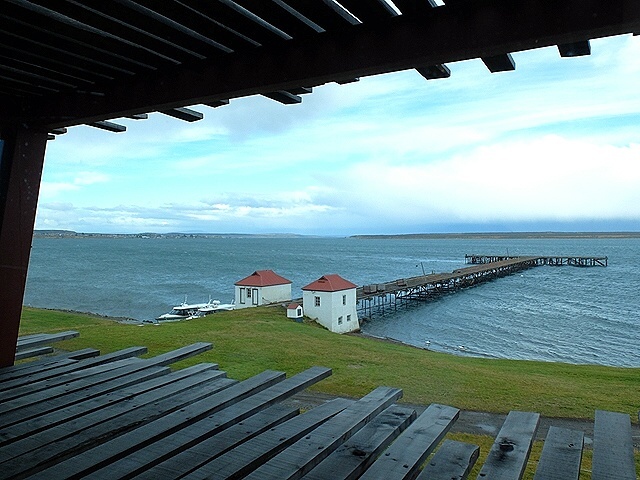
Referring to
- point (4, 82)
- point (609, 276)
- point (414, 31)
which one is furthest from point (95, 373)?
point (609, 276)

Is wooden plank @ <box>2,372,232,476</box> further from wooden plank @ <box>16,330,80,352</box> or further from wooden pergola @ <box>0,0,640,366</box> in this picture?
wooden plank @ <box>16,330,80,352</box>

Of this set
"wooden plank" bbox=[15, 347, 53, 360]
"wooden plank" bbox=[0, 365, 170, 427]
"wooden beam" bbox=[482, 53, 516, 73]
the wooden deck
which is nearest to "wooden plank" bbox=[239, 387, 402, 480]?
the wooden deck

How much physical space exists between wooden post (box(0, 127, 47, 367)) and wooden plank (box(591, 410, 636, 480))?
14.4 ft

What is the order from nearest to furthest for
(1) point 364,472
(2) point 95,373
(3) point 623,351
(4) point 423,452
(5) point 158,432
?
1. (1) point 364,472
2. (4) point 423,452
3. (5) point 158,432
4. (2) point 95,373
5. (3) point 623,351

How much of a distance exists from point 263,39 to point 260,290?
31.0 meters

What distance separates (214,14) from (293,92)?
87cm

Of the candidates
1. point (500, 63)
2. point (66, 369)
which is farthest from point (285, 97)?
point (66, 369)

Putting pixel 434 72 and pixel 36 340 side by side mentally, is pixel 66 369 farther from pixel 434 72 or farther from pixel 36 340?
pixel 434 72

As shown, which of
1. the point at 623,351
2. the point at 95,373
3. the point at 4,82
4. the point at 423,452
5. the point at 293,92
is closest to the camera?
the point at 423,452

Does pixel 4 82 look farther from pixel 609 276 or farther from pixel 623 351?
pixel 609 276

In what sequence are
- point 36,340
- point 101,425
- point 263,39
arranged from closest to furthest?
point 263,39, point 101,425, point 36,340

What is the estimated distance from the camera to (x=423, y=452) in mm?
2367

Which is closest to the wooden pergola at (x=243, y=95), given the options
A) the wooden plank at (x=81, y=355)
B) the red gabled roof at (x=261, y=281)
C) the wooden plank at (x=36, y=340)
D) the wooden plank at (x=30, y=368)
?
the wooden plank at (x=30, y=368)

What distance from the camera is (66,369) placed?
153 inches
